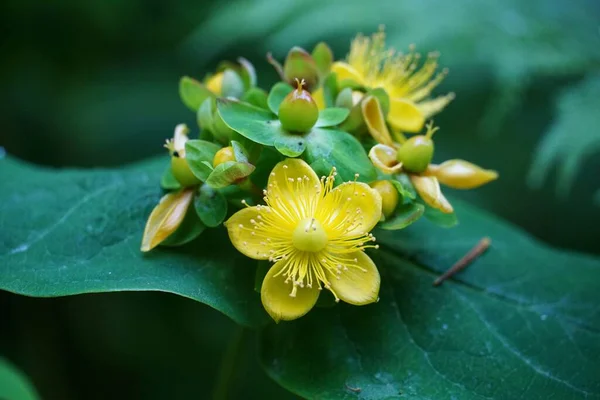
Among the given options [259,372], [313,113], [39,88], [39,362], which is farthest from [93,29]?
[313,113]

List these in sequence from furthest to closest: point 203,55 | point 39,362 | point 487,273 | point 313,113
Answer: point 203,55 < point 39,362 < point 487,273 < point 313,113

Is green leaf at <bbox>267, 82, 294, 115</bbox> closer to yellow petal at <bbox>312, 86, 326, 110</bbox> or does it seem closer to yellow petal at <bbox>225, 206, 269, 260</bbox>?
yellow petal at <bbox>312, 86, 326, 110</bbox>

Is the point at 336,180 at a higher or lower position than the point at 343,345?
higher

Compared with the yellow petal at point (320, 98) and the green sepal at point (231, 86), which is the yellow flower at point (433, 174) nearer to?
the yellow petal at point (320, 98)

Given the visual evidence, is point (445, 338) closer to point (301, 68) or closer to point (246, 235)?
point (246, 235)

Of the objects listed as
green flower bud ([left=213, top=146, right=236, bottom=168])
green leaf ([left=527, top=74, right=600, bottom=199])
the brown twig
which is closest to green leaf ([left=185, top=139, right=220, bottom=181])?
green flower bud ([left=213, top=146, right=236, bottom=168])

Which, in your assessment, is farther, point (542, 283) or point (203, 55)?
point (203, 55)

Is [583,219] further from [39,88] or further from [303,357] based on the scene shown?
[39,88]
